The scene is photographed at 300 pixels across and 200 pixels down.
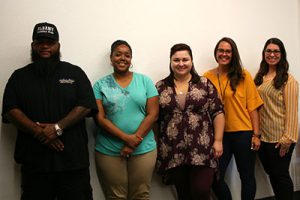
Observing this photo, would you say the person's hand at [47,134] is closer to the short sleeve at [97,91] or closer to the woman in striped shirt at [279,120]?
the short sleeve at [97,91]

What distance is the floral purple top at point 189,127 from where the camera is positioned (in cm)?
221

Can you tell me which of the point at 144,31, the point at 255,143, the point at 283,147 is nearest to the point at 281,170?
the point at 283,147

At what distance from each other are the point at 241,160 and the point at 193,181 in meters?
0.52

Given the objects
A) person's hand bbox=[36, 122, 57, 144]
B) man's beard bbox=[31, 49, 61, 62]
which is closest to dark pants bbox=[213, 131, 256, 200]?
person's hand bbox=[36, 122, 57, 144]

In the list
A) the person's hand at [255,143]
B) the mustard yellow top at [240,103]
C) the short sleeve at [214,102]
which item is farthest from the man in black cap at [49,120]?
the person's hand at [255,143]

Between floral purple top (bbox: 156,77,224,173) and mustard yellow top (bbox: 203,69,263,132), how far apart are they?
22 centimetres

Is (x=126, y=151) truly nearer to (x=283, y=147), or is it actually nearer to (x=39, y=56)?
(x=39, y=56)

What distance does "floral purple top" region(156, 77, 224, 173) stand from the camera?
221 cm

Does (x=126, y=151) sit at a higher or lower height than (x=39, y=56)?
lower

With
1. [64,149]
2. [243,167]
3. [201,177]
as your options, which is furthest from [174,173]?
[64,149]

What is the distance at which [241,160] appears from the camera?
253 cm

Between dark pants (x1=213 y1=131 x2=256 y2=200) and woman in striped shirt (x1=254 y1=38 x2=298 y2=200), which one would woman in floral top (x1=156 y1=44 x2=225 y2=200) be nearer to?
dark pants (x1=213 y1=131 x2=256 y2=200)

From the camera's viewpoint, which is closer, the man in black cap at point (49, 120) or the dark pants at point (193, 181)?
the man in black cap at point (49, 120)

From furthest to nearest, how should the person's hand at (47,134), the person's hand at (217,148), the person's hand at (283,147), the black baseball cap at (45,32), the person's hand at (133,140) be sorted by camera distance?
the person's hand at (283,147) < the person's hand at (217,148) < the person's hand at (133,140) < the black baseball cap at (45,32) < the person's hand at (47,134)
